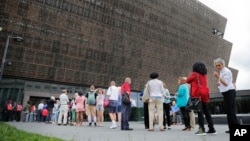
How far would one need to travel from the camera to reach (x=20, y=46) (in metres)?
41.5

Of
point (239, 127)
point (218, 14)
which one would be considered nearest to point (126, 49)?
point (218, 14)

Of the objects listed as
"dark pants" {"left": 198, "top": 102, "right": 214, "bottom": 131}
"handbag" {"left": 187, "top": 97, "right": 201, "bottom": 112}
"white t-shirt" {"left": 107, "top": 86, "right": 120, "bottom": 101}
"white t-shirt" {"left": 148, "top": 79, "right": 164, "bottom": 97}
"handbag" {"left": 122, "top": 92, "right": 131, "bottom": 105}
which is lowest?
"dark pants" {"left": 198, "top": 102, "right": 214, "bottom": 131}

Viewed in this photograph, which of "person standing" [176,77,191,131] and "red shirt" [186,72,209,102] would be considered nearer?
"red shirt" [186,72,209,102]

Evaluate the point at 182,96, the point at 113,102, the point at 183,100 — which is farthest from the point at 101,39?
the point at 183,100

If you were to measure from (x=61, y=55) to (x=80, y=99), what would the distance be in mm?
32629

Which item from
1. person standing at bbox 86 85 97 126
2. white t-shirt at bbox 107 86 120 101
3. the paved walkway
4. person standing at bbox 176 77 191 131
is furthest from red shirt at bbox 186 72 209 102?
person standing at bbox 86 85 97 126

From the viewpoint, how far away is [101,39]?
50656mm

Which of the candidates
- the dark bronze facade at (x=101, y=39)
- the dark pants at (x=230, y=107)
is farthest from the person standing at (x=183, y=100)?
the dark bronze facade at (x=101, y=39)

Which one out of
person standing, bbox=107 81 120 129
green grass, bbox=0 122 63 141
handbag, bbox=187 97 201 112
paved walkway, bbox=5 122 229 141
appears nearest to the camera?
green grass, bbox=0 122 63 141

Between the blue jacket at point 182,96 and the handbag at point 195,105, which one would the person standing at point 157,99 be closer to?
the blue jacket at point 182,96

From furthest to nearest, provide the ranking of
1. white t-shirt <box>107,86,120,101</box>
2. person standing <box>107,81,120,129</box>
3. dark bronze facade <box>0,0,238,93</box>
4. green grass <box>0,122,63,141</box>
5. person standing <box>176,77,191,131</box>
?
dark bronze facade <box>0,0,238,93</box> → white t-shirt <box>107,86,120,101</box> → person standing <box>107,81,120,129</box> → person standing <box>176,77,191,131</box> → green grass <box>0,122,63,141</box>

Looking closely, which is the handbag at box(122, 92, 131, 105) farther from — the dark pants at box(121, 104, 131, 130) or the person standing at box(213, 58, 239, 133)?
the person standing at box(213, 58, 239, 133)

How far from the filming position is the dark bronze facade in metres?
42.0

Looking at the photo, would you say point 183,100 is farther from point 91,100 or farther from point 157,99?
point 91,100
